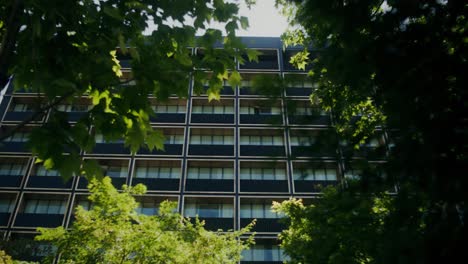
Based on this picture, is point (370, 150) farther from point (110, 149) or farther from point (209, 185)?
point (110, 149)

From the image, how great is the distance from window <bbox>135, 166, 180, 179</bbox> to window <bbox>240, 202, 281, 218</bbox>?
5.69 meters

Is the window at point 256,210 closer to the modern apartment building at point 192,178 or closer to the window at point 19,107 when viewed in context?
the modern apartment building at point 192,178

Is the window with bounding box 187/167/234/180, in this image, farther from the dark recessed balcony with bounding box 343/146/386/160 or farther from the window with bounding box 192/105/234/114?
the dark recessed balcony with bounding box 343/146/386/160

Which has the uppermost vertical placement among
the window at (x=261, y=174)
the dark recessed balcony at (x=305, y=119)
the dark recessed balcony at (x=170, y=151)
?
the dark recessed balcony at (x=170, y=151)

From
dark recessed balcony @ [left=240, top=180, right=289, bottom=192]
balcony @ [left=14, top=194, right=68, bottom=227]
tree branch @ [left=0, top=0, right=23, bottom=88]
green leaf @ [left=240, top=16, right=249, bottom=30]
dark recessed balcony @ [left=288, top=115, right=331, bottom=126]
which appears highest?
dark recessed balcony @ [left=240, top=180, right=289, bottom=192]

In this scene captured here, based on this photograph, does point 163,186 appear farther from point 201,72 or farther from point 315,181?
point 201,72

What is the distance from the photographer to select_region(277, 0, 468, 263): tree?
1944 mm

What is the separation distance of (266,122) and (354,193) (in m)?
0.78

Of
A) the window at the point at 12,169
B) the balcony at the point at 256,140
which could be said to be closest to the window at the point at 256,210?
the balcony at the point at 256,140

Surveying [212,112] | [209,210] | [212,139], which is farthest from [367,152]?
[212,112]

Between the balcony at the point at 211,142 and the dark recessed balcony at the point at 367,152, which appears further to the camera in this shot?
the balcony at the point at 211,142

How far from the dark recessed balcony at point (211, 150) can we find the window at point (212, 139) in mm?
1042

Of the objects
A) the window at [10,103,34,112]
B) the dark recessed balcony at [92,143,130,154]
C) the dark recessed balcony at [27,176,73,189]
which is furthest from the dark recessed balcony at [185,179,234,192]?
the window at [10,103,34,112]

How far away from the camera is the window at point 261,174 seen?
26867 millimetres
